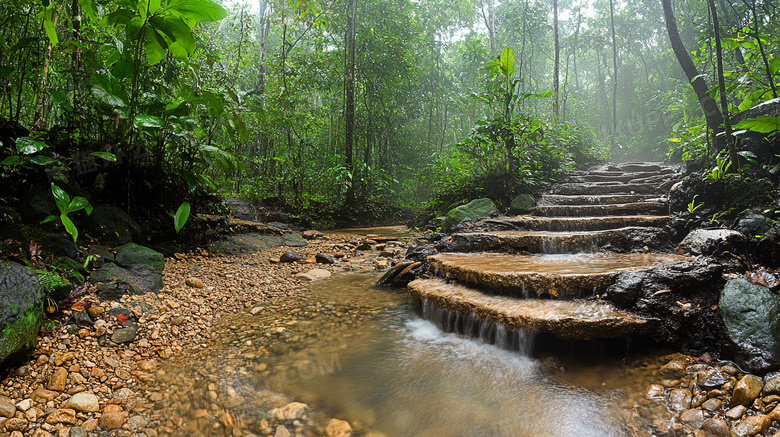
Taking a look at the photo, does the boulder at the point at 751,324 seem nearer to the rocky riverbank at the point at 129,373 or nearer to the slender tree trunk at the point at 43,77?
the rocky riverbank at the point at 129,373

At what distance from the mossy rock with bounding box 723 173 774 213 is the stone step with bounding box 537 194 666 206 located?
6.26ft

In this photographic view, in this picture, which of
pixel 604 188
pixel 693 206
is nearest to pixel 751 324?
pixel 693 206

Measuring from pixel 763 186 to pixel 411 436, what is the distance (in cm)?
395

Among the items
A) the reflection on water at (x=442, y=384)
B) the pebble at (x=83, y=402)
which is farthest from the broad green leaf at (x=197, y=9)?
the pebble at (x=83, y=402)

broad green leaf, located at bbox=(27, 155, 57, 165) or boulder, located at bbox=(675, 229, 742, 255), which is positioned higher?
broad green leaf, located at bbox=(27, 155, 57, 165)

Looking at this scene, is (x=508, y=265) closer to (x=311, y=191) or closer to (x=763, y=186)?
(x=763, y=186)

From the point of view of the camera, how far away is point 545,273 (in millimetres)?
2723

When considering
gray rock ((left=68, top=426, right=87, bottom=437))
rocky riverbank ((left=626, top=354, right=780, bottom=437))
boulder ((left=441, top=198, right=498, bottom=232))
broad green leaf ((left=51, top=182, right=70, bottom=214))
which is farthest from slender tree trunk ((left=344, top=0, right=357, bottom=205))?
rocky riverbank ((left=626, top=354, right=780, bottom=437))

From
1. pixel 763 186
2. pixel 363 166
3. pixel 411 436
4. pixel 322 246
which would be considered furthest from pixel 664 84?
pixel 411 436

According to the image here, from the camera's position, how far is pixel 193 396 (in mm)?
1789

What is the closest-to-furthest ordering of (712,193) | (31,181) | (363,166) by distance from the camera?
(31,181) < (712,193) < (363,166)

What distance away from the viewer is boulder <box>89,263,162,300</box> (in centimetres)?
242

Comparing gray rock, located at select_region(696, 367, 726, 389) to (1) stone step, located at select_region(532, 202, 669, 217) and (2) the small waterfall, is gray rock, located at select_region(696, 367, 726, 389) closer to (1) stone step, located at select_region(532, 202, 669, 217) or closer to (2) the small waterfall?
(2) the small waterfall

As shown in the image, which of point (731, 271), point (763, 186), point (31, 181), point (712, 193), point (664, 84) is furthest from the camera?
point (664, 84)
